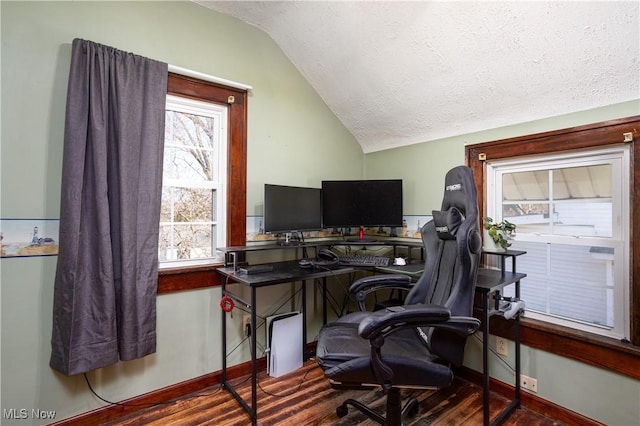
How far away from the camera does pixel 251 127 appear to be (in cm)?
242

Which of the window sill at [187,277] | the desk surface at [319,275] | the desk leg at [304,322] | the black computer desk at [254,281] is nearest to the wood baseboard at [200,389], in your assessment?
the black computer desk at [254,281]

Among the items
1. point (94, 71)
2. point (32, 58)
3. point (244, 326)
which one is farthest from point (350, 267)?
point (32, 58)

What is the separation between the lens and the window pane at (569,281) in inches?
71.6

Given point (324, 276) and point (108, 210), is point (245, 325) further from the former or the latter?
point (108, 210)

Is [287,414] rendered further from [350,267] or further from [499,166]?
[499,166]

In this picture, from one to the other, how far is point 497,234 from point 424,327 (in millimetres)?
1169

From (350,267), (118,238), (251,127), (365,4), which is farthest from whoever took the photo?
(251,127)

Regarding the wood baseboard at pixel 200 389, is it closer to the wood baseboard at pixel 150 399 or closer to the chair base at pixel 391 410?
the wood baseboard at pixel 150 399

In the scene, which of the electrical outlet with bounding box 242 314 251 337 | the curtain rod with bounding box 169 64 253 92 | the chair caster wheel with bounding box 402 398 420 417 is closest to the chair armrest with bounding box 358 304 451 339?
the chair caster wheel with bounding box 402 398 420 417

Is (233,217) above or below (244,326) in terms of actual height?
above

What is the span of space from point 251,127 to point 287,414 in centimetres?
205

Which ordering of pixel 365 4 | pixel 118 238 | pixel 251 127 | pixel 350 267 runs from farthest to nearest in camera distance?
pixel 251 127 < pixel 350 267 < pixel 365 4 < pixel 118 238

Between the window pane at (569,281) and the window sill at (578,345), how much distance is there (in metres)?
0.14

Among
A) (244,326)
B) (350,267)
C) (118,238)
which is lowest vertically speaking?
(244,326)
